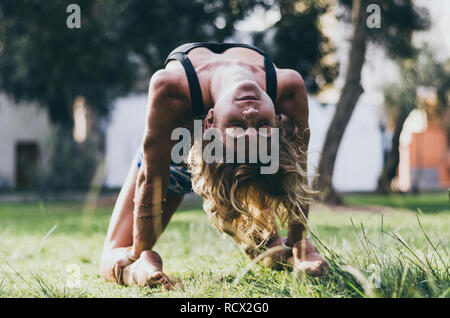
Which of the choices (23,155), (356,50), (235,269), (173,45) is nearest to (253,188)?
(235,269)

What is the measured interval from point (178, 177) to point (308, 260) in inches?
35.3

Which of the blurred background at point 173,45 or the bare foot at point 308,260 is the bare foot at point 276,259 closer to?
the bare foot at point 308,260

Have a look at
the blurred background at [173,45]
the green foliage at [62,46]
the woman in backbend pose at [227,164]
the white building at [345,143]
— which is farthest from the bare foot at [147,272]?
the white building at [345,143]

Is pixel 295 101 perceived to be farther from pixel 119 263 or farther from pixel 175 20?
pixel 175 20

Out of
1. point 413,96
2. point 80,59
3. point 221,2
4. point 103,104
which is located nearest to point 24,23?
point 80,59

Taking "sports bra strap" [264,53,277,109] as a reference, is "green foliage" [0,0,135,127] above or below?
above

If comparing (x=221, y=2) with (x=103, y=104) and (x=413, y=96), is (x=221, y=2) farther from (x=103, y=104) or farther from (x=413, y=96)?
(x=413, y=96)

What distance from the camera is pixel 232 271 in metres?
2.39

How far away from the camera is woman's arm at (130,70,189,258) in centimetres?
212

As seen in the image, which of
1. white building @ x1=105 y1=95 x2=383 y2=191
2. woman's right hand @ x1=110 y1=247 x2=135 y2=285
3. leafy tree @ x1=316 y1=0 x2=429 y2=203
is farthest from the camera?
white building @ x1=105 y1=95 x2=383 y2=191

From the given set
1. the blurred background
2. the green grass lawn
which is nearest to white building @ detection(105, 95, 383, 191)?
the blurred background

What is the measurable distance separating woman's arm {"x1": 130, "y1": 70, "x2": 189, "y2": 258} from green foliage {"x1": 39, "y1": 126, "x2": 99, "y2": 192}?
10787mm

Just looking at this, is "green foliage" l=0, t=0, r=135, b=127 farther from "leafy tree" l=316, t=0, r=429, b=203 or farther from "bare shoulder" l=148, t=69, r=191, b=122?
"bare shoulder" l=148, t=69, r=191, b=122

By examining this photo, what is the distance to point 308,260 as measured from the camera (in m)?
2.27
